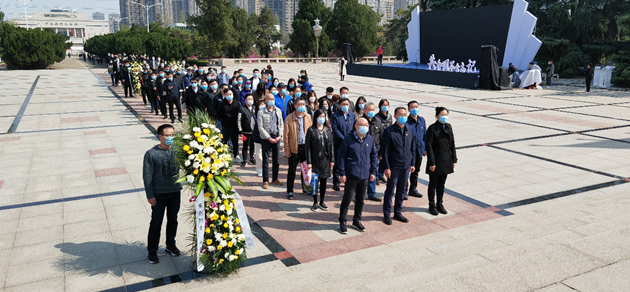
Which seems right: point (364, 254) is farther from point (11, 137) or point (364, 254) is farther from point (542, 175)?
point (11, 137)

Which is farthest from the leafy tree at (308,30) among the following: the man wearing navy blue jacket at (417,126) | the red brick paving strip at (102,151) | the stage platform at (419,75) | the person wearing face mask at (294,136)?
the man wearing navy blue jacket at (417,126)

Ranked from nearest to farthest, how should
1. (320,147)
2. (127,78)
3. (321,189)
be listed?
(320,147) < (321,189) < (127,78)

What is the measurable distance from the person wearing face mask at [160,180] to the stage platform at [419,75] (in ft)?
78.9

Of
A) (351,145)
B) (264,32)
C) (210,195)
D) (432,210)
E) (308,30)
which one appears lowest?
(432,210)

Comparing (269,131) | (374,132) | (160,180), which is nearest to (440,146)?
(374,132)

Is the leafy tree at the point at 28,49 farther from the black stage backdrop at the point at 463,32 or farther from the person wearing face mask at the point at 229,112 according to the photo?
the person wearing face mask at the point at 229,112

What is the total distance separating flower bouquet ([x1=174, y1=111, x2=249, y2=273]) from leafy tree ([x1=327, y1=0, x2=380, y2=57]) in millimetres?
58950

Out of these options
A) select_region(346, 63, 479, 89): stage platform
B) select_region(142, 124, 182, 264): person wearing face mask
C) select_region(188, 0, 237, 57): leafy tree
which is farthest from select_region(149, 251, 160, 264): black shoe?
select_region(188, 0, 237, 57): leafy tree

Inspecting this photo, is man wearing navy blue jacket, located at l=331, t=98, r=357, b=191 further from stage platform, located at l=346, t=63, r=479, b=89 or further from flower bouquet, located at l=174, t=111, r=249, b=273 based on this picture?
stage platform, located at l=346, t=63, r=479, b=89

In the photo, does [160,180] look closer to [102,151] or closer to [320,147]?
[320,147]

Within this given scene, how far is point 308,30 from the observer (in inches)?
2387

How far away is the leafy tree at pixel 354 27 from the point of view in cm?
6169

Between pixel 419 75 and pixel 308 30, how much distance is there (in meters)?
32.3

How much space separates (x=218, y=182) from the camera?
5.02 m
